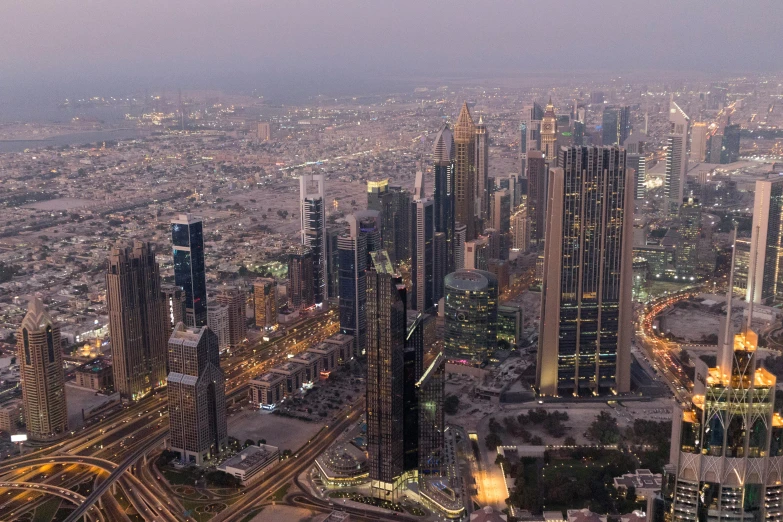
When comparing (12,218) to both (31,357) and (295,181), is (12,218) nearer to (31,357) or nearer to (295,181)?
(295,181)

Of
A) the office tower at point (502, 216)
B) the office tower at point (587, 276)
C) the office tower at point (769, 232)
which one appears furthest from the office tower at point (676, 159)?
the office tower at point (587, 276)

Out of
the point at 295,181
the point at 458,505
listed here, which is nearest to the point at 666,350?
the point at 458,505

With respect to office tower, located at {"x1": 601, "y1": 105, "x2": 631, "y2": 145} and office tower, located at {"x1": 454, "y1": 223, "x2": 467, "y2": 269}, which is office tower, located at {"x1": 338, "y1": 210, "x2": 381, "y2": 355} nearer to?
office tower, located at {"x1": 454, "y1": 223, "x2": 467, "y2": 269}

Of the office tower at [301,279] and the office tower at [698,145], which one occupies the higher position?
the office tower at [698,145]

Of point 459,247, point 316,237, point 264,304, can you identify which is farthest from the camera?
point 459,247

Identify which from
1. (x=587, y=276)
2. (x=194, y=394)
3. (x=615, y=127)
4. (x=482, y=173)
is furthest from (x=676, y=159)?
(x=194, y=394)

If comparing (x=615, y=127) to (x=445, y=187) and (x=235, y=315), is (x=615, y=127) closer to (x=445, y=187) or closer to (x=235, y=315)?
(x=445, y=187)

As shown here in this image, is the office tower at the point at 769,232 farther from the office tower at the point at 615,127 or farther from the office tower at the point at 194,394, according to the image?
the office tower at the point at 615,127
